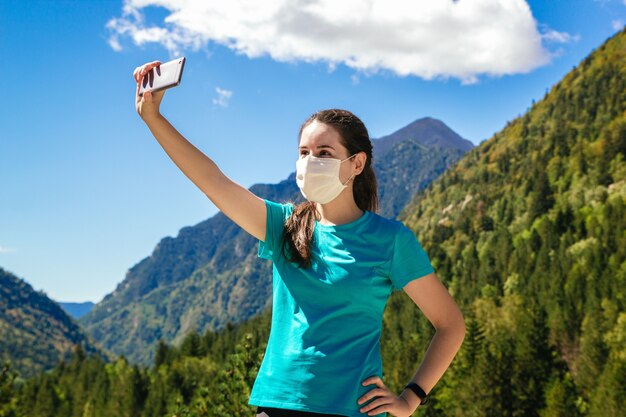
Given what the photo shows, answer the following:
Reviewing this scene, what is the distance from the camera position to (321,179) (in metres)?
3.85

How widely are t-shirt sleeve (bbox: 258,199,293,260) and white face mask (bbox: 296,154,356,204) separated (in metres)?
0.18

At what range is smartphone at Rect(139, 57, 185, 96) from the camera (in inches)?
126

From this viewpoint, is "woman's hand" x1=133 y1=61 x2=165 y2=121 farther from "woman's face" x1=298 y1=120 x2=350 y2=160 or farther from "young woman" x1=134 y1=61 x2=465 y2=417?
"woman's face" x1=298 y1=120 x2=350 y2=160

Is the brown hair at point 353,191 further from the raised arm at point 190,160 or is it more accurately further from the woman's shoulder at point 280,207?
the raised arm at point 190,160

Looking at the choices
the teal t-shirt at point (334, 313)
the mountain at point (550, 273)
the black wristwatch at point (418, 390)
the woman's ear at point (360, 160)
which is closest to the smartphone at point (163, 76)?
the teal t-shirt at point (334, 313)

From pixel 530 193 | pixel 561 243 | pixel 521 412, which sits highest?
pixel 530 193

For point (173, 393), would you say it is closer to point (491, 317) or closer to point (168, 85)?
point (491, 317)

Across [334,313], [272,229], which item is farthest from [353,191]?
[334,313]

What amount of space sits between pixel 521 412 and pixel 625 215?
6465 centimetres

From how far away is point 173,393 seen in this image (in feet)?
313

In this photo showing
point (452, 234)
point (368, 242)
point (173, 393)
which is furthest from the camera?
point (452, 234)

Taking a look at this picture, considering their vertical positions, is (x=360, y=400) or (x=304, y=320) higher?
(x=304, y=320)

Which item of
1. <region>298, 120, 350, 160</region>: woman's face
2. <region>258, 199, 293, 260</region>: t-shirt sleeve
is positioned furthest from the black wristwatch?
<region>298, 120, 350, 160</region>: woman's face

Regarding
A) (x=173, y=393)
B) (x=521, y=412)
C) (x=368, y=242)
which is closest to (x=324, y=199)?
(x=368, y=242)
